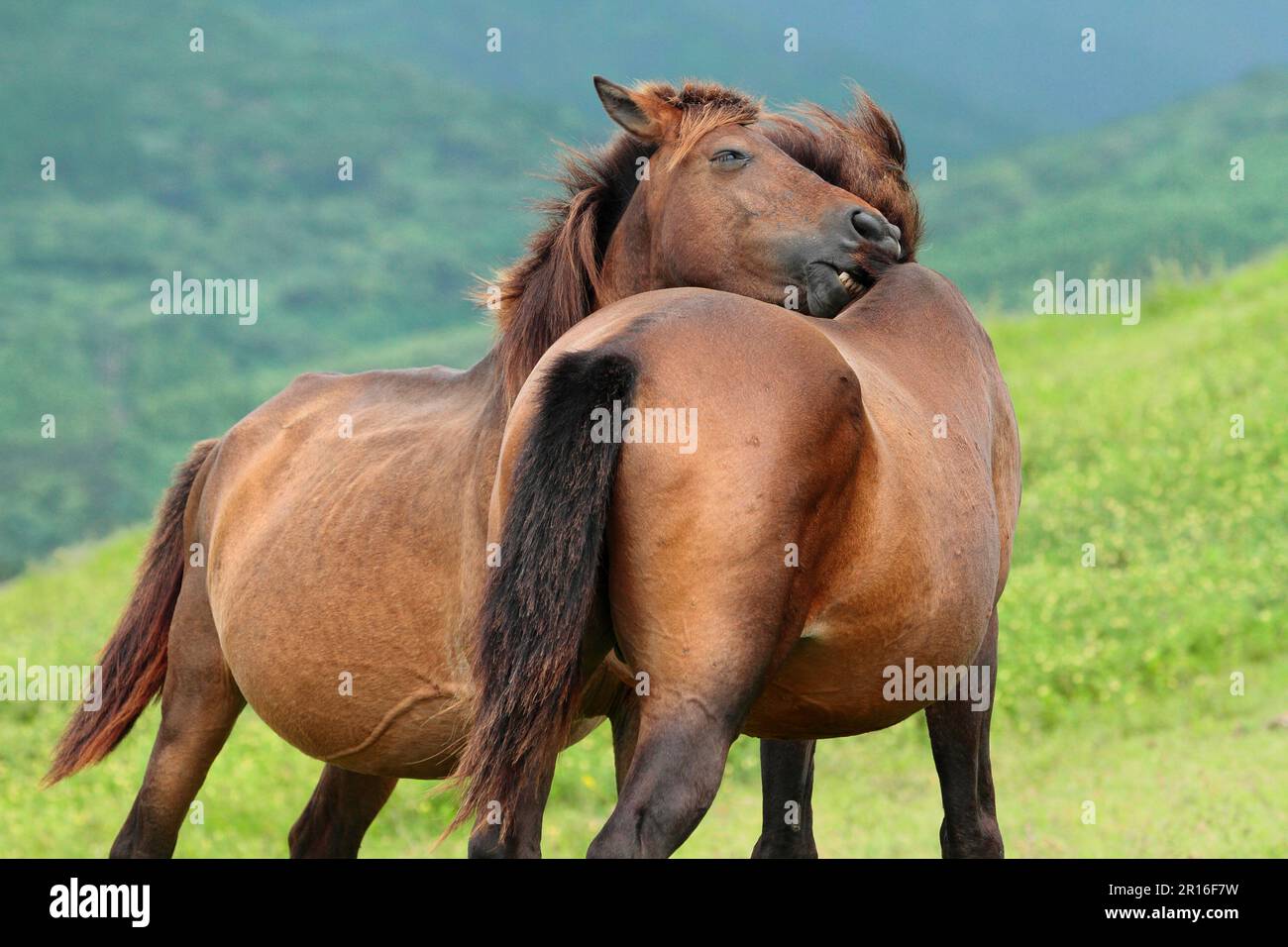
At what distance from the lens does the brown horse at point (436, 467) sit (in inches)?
166

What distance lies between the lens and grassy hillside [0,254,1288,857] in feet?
24.7

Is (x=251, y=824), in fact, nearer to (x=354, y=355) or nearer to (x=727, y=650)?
(x=727, y=650)

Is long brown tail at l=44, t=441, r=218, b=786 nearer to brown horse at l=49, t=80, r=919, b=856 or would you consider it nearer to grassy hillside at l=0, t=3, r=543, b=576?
brown horse at l=49, t=80, r=919, b=856

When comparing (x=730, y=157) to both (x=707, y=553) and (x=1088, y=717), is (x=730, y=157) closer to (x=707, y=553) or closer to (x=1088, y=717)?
(x=707, y=553)

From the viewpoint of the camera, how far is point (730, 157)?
4.29 metres

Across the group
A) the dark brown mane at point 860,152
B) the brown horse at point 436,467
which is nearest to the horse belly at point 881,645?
the brown horse at point 436,467

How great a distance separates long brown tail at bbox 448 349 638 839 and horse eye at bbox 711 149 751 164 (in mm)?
1218

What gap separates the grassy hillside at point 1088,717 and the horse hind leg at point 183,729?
2737 millimetres

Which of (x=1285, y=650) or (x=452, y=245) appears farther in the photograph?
(x=452, y=245)

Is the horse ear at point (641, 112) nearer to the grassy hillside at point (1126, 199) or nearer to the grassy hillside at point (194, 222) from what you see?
the grassy hillside at point (1126, 199)

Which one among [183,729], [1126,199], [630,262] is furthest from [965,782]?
[1126,199]
